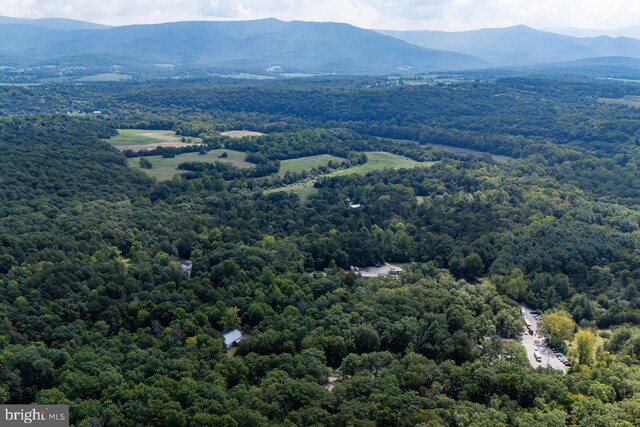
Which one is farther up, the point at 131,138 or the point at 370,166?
the point at 131,138

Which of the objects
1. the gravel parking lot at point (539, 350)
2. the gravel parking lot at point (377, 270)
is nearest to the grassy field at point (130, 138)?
the gravel parking lot at point (377, 270)

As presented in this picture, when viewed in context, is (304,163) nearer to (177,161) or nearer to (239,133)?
(177,161)

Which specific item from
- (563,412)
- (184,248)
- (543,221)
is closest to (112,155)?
(184,248)

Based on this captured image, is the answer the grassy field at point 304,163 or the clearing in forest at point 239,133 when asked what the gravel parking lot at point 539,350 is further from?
the clearing in forest at point 239,133

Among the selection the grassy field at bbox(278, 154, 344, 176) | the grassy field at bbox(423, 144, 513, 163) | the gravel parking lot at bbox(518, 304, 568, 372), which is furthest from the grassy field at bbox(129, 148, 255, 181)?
the gravel parking lot at bbox(518, 304, 568, 372)

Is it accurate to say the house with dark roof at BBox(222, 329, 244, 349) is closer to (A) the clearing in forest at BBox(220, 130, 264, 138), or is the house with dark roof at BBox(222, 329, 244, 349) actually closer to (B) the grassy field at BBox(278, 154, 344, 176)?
(B) the grassy field at BBox(278, 154, 344, 176)

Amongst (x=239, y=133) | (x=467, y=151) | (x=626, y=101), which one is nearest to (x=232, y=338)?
(x=467, y=151)

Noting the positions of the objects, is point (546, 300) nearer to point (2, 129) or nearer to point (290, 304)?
point (290, 304)
